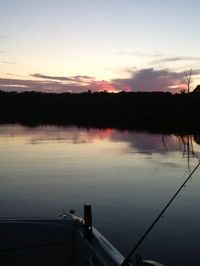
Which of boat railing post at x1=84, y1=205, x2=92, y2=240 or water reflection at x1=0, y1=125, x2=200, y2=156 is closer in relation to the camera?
boat railing post at x1=84, y1=205, x2=92, y2=240

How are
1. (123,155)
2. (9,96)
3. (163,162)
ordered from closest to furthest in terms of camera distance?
(163,162) < (123,155) < (9,96)

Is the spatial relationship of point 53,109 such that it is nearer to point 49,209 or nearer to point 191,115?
point 191,115

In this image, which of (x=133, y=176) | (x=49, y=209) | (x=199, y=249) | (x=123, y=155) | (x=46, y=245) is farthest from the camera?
(x=123, y=155)

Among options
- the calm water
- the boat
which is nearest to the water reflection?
the calm water

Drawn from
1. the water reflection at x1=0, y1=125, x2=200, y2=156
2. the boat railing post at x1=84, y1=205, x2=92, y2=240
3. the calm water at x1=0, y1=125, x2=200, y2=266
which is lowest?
the calm water at x1=0, y1=125, x2=200, y2=266

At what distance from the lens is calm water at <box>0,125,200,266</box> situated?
9.23 m

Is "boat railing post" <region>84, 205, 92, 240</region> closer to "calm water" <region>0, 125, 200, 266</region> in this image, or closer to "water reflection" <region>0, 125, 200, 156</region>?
"calm water" <region>0, 125, 200, 266</region>

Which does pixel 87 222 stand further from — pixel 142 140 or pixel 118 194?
pixel 142 140

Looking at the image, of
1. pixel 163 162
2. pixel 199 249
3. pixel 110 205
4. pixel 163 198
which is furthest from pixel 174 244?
pixel 163 162

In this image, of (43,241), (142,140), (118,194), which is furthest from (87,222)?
(142,140)

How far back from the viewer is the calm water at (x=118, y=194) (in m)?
9.23

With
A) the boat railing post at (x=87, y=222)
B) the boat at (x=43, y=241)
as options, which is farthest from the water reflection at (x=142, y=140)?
the boat railing post at (x=87, y=222)

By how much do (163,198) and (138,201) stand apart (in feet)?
3.22

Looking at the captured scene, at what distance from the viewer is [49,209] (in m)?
11.7
